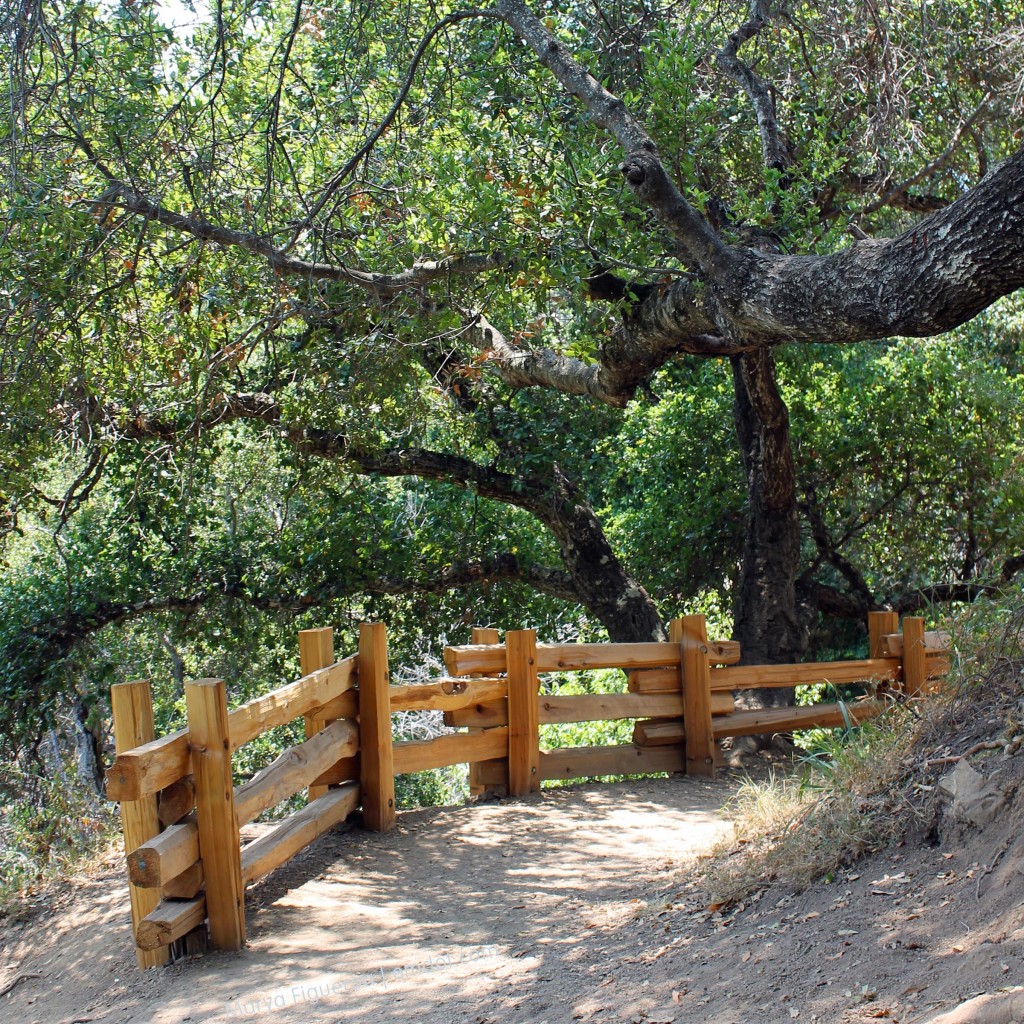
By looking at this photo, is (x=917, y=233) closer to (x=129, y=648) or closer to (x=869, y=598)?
(x=869, y=598)

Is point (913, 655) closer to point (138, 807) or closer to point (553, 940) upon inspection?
point (553, 940)

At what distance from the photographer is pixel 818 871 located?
4.30 meters

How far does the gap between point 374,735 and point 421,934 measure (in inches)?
70.5

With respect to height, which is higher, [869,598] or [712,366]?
[712,366]

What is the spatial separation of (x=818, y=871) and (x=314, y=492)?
7.29 meters

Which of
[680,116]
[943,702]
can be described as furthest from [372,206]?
[943,702]

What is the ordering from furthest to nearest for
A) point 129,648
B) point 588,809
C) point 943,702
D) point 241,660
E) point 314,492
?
point 129,648 → point 241,660 → point 314,492 → point 588,809 → point 943,702

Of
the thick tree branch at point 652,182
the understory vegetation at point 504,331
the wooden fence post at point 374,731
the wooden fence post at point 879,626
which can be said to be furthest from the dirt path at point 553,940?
the wooden fence post at point 879,626

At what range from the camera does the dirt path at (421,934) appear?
13.8ft

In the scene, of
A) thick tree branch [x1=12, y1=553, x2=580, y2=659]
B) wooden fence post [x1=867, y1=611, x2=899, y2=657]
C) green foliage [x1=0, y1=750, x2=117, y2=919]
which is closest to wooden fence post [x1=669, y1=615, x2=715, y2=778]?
wooden fence post [x1=867, y1=611, x2=899, y2=657]

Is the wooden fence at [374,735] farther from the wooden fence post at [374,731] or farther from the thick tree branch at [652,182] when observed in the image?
the thick tree branch at [652,182]

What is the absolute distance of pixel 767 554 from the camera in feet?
33.4

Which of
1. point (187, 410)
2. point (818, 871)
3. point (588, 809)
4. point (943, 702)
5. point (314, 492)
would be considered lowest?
point (588, 809)

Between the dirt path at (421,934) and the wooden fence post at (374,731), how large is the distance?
195 mm
